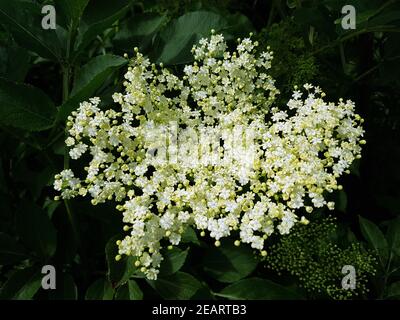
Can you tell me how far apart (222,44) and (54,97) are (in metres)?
0.90

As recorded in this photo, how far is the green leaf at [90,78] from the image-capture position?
1.21 meters

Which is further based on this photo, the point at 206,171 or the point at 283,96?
the point at 283,96

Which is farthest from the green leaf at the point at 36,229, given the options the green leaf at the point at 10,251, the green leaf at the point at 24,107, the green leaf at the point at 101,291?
the green leaf at the point at 24,107

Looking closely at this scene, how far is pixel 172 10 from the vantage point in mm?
1989

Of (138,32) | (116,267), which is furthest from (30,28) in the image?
(116,267)

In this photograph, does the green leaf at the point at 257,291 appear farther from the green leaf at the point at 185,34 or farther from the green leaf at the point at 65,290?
the green leaf at the point at 185,34

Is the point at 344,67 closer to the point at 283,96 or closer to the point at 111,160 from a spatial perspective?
the point at 283,96

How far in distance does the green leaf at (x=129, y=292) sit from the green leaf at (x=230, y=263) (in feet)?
0.95

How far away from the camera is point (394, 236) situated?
1.70 m

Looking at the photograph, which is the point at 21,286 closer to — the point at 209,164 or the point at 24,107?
the point at 24,107

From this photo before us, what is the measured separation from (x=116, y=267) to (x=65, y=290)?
0.22m

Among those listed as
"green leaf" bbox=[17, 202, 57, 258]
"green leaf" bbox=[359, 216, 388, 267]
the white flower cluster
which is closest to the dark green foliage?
the white flower cluster
